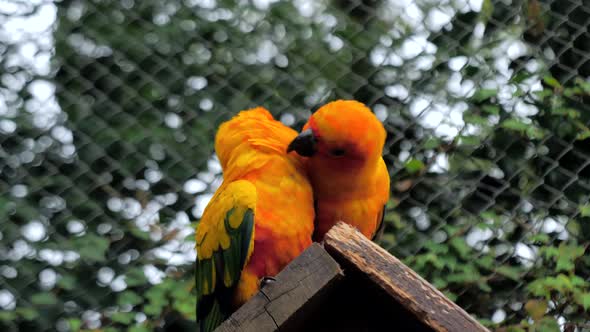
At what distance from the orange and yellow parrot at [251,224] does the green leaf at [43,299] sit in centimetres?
108

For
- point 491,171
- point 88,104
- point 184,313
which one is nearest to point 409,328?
point 184,313

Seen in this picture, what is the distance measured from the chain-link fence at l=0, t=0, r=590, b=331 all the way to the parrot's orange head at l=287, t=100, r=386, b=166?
1.06m

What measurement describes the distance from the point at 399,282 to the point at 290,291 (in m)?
0.13

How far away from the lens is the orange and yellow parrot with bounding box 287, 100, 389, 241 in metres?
1.30

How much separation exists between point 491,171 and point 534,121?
0.23 metres

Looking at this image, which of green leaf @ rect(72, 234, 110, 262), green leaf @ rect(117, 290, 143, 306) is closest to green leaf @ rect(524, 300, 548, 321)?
green leaf @ rect(117, 290, 143, 306)

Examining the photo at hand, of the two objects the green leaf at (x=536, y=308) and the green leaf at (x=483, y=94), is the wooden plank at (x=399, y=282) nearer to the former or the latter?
the green leaf at (x=536, y=308)

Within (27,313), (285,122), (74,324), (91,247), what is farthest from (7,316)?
(285,122)

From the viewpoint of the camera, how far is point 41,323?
89.5 inches

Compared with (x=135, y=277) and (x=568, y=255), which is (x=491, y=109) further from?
(x=135, y=277)

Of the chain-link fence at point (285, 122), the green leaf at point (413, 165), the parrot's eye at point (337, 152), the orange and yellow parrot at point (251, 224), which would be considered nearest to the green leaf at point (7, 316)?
the chain-link fence at point (285, 122)

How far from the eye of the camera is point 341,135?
Result: 4.24 feet

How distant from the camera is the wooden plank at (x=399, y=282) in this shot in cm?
89

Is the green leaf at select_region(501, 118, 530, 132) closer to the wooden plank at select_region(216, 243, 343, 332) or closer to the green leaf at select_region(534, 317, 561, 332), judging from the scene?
the green leaf at select_region(534, 317, 561, 332)
